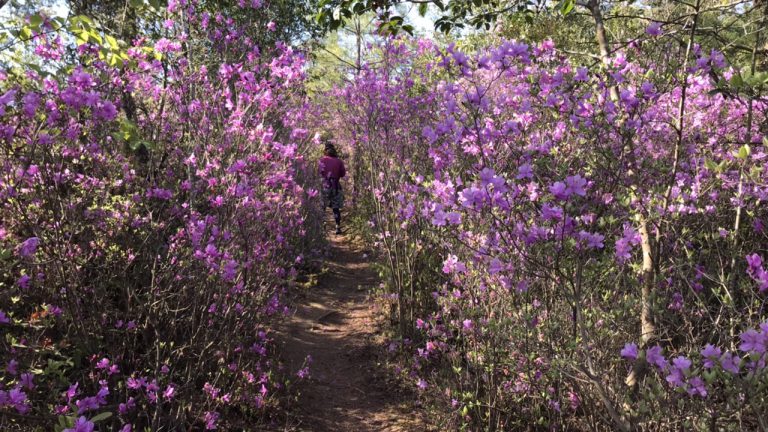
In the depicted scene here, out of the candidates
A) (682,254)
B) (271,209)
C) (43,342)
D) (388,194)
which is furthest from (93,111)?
(682,254)

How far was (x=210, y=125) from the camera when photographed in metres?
4.27

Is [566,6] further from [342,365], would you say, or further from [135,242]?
[342,365]

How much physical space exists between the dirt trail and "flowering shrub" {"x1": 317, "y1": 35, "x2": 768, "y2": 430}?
390mm

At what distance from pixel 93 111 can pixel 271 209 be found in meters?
1.96

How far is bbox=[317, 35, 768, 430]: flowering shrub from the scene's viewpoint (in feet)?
7.11

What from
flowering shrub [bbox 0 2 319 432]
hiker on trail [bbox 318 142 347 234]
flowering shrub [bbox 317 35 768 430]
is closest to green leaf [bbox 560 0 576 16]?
flowering shrub [bbox 317 35 768 430]

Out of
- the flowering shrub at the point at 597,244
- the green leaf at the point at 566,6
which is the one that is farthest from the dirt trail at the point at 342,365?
the green leaf at the point at 566,6

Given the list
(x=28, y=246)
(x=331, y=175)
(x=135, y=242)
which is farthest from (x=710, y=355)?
(x=331, y=175)

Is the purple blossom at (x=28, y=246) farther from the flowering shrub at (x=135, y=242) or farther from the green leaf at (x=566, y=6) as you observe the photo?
the green leaf at (x=566, y=6)

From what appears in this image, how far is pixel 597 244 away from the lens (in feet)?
7.09

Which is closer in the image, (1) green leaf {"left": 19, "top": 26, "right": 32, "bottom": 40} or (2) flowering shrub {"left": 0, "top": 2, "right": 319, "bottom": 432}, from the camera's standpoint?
(1) green leaf {"left": 19, "top": 26, "right": 32, "bottom": 40}

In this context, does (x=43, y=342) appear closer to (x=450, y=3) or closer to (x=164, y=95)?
(x=164, y=95)

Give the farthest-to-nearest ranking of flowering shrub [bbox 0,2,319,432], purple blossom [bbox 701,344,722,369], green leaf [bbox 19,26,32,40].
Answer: flowering shrub [bbox 0,2,319,432], green leaf [bbox 19,26,32,40], purple blossom [bbox 701,344,722,369]

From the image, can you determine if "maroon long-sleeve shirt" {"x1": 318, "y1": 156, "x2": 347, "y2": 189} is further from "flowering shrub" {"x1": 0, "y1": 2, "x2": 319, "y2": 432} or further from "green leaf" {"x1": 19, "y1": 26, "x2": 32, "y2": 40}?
"green leaf" {"x1": 19, "y1": 26, "x2": 32, "y2": 40}
